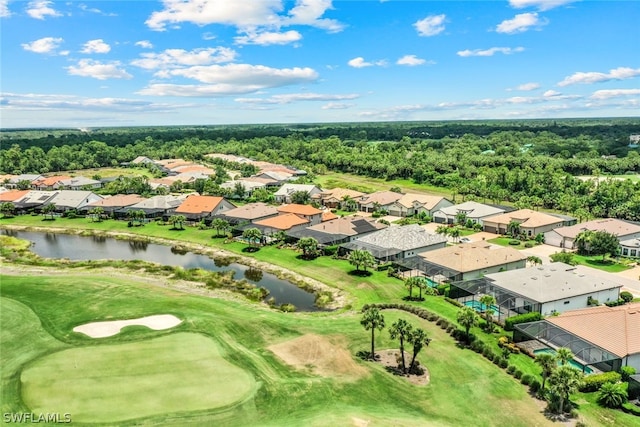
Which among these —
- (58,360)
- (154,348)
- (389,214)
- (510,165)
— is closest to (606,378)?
(154,348)

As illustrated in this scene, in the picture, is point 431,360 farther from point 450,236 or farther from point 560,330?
point 450,236

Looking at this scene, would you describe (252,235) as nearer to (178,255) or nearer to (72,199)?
(178,255)

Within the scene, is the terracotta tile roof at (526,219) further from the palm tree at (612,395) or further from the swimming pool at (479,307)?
the palm tree at (612,395)

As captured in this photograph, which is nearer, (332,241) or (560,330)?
(560,330)

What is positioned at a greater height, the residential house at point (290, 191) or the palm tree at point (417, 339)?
the residential house at point (290, 191)

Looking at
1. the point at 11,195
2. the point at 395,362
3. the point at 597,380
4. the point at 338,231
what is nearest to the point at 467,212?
the point at 338,231

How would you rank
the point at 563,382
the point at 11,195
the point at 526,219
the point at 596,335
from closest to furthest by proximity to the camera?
the point at 563,382 < the point at 596,335 < the point at 526,219 < the point at 11,195

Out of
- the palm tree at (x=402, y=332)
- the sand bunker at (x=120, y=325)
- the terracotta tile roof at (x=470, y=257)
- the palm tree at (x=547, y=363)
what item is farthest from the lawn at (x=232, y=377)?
the terracotta tile roof at (x=470, y=257)
